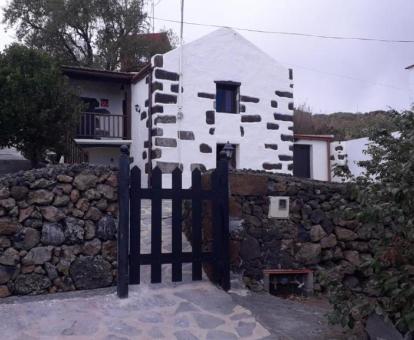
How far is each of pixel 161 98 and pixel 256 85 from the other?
9.29 ft

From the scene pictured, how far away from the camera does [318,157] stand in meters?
17.5

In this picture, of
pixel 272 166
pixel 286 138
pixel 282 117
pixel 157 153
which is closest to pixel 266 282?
pixel 157 153

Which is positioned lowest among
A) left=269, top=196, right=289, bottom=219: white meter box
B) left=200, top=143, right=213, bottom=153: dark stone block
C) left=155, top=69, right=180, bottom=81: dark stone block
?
left=269, top=196, right=289, bottom=219: white meter box

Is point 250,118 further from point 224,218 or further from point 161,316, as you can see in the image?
point 161,316

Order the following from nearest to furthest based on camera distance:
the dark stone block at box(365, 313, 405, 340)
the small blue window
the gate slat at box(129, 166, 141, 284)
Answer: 1. the dark stone block at box(365, 313, 405, 340)
2. the gate slat at box(129, 166, 141, 284)
3. the small blue window

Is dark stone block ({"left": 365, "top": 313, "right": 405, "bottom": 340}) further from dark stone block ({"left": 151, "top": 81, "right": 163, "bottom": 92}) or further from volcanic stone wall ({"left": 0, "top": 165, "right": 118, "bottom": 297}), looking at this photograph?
dark stone block ({"left": 151, "top": 81, "right": 163, "bottom": 92})

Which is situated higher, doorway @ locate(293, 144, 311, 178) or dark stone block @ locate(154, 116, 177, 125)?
dark stone block @ locate(154, 116, 177, 125)

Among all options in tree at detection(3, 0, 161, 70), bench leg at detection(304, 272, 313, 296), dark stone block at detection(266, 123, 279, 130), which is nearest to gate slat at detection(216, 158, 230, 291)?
bench leg at detection(304, 272, 313, 296)

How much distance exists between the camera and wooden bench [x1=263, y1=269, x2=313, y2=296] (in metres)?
6.14

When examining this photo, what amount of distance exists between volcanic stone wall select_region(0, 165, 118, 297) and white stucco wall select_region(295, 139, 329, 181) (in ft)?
41.5

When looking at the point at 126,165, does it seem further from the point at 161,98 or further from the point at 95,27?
the point at 95,27

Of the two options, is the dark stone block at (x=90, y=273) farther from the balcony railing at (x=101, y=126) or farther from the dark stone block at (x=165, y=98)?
the balcony railing at (x=101, y=126)

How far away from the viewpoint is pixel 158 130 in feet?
40.6

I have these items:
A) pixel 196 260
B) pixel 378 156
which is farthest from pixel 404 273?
pixel 196 260
